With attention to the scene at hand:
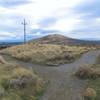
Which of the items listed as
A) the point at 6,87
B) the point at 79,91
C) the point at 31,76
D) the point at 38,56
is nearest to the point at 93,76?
the point at 79,91

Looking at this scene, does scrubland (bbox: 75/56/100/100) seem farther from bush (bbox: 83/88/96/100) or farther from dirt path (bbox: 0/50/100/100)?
dirt path (bbox: 0/50/100/100)

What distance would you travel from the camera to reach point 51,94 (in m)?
18.5

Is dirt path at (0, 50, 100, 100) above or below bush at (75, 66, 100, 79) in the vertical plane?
below

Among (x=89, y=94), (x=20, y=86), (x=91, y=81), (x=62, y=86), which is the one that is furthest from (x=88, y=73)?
(x=20, y=86)

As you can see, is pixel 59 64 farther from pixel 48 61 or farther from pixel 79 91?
pixel 79 91

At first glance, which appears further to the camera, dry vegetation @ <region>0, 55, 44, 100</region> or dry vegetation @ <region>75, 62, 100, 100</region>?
dry vegetation @ <region>75, 62, 100, 100</region>

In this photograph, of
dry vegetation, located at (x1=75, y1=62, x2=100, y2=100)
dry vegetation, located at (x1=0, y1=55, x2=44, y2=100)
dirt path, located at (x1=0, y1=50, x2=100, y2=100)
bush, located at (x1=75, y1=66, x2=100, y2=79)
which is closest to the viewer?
dry vegetation, located at (x1=0, y1=55, x2=44, y2=100)

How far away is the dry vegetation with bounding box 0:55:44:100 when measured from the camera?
17.5 m

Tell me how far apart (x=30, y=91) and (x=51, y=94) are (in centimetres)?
142

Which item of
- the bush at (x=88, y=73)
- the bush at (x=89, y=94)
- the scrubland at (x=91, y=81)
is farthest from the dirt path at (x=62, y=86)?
the bush at (x=88, y=73)

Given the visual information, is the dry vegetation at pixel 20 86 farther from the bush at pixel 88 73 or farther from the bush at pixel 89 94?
the bush at pixel 88 73

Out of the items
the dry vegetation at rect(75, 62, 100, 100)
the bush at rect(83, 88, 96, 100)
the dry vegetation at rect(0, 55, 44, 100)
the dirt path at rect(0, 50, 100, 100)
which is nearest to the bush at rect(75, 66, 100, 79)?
the dry vegetation at rect(75, 62, 100, 100)

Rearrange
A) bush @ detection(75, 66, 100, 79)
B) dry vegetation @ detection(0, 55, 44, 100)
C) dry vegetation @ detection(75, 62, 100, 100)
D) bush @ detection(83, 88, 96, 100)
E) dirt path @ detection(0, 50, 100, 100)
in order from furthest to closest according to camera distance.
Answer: bush @ detection(75, 66, 100, 79), dirt path @ detection(0, 50, 100, 100), dry vegetation @ detection(75, 62, 100, 100), dry vegetation @ detection(0, 55, 44, 100), bush @ detection(83, 88, 96, 100)

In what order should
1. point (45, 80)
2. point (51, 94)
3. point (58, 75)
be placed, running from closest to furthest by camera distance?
point (51, 94), point (45, 80), point (58, 75)
